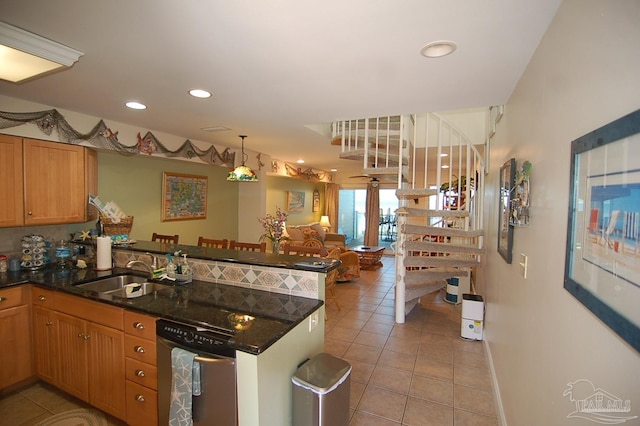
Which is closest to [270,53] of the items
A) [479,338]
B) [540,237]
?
[540,237]

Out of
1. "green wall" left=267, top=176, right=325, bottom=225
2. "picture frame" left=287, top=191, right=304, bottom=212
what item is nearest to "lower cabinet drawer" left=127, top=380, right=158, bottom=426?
"green wall" left=267, top=176, right=325, bottom=225

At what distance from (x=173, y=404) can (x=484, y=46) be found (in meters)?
2.61

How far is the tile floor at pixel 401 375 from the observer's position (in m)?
2.16

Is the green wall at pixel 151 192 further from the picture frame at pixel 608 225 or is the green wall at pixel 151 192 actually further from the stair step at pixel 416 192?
the picture frame at pixel 608 225

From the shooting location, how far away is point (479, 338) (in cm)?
336

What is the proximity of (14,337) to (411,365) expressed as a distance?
3.41m

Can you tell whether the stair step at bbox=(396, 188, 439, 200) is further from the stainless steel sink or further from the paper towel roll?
the paper towel roll

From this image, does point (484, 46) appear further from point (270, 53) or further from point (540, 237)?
point (270, 53)

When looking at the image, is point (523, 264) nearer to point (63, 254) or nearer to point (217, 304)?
point (217, 304)

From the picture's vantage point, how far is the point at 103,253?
8.72 feet

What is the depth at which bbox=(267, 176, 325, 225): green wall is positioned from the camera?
6.96 m

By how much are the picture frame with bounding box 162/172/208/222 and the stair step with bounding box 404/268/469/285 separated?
352 cm

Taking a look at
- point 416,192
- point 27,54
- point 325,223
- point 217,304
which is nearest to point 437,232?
point 416,192

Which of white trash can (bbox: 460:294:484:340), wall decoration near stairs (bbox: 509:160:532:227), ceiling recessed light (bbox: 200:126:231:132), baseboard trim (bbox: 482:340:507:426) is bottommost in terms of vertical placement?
baseboard trim (bbox: 482:340:507:426)
